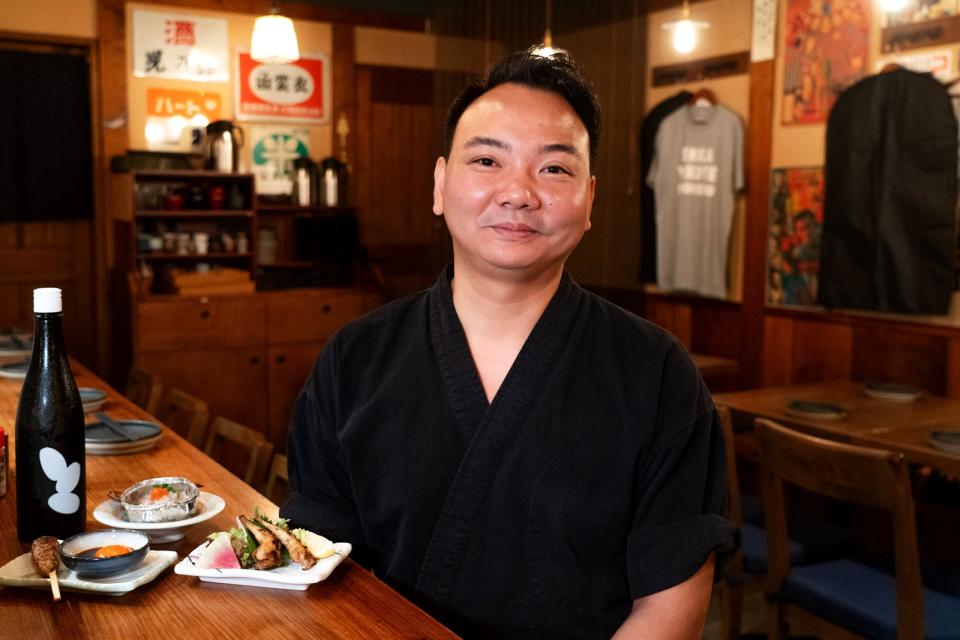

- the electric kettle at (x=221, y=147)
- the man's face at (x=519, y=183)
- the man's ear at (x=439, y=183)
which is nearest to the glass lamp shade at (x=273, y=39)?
the electric kettle at (x=221, y=147)

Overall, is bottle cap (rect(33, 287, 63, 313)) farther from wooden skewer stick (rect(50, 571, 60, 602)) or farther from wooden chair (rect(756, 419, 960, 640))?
wooden chair (rect(756, 419, 960, 640))

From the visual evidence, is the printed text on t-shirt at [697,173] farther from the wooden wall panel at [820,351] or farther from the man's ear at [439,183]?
the man's ear at [439,183]

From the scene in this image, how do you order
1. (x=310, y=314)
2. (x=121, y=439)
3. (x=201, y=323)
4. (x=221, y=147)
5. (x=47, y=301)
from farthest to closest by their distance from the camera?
(x=310, y=314)
(x=221, y=147)
(x=201, y=323)
(x=121, y=439)
(x=47, y=301)

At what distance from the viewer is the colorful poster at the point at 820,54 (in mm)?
4613

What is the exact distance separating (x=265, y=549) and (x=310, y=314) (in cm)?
472

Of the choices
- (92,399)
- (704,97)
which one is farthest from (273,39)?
(92,399)

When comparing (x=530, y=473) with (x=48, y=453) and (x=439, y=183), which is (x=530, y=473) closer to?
(x=439, y=183)

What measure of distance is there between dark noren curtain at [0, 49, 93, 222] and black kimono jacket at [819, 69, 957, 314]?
170 inches

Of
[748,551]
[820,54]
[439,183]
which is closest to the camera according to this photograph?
[439,183]

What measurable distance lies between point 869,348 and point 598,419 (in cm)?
356

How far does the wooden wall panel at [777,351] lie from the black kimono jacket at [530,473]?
146 inches

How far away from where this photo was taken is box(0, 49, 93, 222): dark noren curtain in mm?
5762

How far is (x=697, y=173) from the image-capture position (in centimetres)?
541

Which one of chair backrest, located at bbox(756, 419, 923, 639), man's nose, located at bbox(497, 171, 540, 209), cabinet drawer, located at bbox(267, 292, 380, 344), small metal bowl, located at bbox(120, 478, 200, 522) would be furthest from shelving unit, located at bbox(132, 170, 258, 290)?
man's nose, located at bbox(497, 171, 540, 209)
